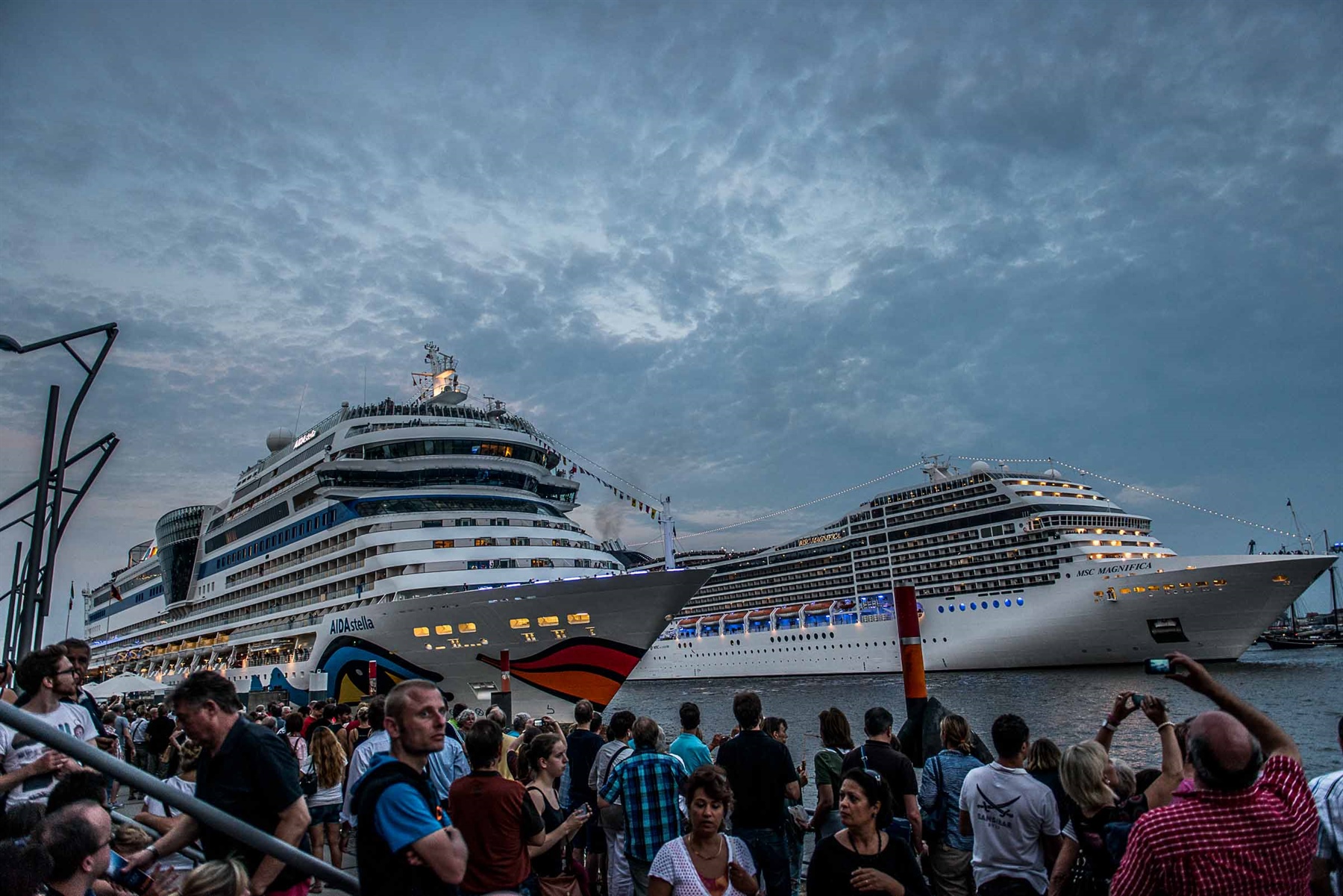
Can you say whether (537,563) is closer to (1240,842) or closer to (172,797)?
(172,797)

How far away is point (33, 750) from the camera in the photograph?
4250 millimetres

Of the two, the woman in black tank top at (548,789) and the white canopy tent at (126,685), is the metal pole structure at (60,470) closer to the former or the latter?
the woman in black tank top at (548,789)

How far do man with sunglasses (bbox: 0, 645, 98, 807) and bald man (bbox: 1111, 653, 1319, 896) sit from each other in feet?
14.7

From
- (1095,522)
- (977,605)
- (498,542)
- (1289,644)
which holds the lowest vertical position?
(1289,644)

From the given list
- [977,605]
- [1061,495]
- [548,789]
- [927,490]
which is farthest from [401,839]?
[927,490]

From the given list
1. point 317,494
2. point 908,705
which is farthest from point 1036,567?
point 908,705

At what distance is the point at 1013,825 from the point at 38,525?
11136 millimetres

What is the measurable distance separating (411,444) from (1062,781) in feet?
100

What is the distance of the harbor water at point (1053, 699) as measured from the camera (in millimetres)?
25828

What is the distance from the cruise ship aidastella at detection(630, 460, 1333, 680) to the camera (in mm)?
49906

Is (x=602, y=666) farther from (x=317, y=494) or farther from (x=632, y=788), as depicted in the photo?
(x=632, y=788)

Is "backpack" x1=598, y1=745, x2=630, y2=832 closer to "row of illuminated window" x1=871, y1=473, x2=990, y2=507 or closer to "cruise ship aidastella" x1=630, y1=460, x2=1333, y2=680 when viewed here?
"cruise ship aidastella" x1=630, y1=460, x2=1333, y2=680

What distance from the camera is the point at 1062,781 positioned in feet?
14.4

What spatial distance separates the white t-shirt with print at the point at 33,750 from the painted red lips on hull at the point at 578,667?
20603 mm
